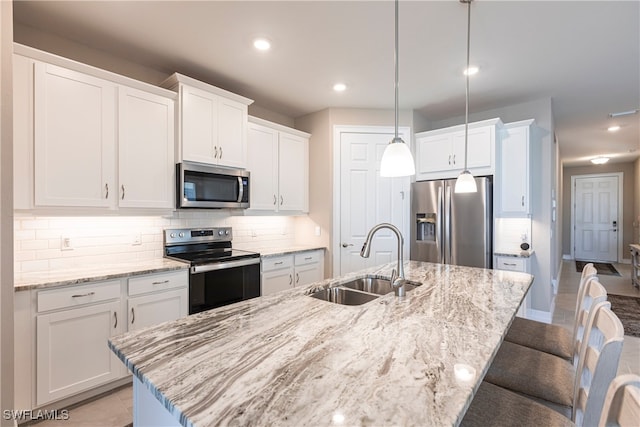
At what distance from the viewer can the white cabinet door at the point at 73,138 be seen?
80.4 inches

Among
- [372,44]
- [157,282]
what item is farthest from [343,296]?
[372,44]

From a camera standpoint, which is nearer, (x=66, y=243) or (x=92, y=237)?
(x=66, y=243)

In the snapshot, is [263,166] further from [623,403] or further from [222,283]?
[623,403]

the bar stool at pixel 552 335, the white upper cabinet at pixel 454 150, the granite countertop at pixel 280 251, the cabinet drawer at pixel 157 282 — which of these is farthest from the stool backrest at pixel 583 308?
the cabinet drawer at pixel 157 282

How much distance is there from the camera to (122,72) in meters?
2.69

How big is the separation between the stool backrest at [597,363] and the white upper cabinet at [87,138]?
2833mm

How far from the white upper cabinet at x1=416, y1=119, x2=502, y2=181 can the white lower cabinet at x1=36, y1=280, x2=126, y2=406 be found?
11.4 ft

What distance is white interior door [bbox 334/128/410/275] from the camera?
3.93 m

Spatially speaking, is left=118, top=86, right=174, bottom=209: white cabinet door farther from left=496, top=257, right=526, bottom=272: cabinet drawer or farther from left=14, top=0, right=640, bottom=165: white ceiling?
left=496, top=257, right=526, bottom=272: cabinet drawer

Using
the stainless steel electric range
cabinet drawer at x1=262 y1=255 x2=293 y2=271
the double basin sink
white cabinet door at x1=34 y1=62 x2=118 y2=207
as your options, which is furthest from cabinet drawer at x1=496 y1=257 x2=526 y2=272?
white cabinet door at x1=34 y1=62 x2=118 y2=207

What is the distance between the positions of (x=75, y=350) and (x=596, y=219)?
1065 cm

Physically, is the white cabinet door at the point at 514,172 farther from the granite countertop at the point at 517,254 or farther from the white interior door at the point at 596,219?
the white interior door at the point at 596,219

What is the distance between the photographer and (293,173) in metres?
3.92

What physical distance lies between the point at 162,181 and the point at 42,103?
35.5 inches
